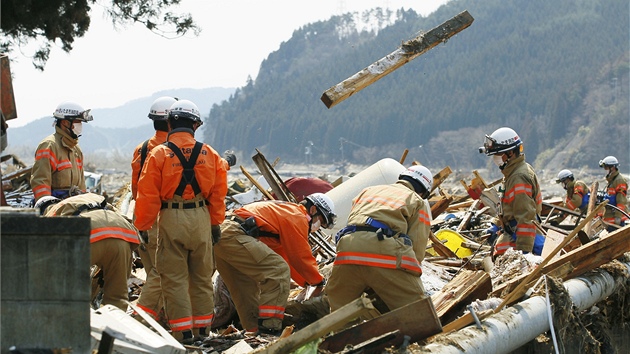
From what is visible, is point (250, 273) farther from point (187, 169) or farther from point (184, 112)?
point (184, 112)

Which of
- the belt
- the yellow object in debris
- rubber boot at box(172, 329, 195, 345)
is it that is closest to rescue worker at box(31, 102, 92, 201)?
the belt

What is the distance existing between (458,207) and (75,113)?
32.7 ft

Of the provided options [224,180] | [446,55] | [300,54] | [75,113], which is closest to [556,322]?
[224,180]

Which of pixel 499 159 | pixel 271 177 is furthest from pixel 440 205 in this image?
pixel 499 159

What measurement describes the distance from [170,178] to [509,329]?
2763 mm

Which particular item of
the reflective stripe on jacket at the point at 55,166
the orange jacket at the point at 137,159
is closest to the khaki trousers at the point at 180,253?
the orange jacket at the point at 137,159

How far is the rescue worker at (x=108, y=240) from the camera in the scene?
6.50m

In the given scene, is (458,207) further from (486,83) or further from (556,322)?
(486,83)

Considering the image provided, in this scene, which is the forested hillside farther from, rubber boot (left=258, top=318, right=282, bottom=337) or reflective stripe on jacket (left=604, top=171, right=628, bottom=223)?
rubber boot (left=258, top=318, right=282, bottom=337)

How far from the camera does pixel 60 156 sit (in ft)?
29.1

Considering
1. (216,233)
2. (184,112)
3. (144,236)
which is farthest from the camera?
(144,236)

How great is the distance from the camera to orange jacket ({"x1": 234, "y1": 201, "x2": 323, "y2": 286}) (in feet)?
24.6

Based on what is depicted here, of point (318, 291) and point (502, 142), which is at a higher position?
point (502, 142)

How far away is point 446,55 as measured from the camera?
15425 cm
